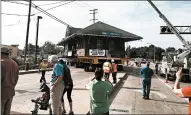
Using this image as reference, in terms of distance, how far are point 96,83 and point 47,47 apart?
119m

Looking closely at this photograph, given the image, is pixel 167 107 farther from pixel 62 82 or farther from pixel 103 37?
pixel 103 37

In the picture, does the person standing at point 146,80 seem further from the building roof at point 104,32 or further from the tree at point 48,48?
the tree at point 48,48

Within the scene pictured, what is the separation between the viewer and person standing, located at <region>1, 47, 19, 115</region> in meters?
5.75

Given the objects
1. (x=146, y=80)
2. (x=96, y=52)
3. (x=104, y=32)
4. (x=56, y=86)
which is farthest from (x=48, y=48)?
(x=56, y=86)

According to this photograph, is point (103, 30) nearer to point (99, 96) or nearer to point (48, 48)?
point (99, 96)

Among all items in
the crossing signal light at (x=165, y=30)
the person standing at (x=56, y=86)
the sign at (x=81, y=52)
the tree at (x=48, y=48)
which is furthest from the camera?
the tree at (x=48, y=48)

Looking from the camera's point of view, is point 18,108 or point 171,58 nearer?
point 18,108

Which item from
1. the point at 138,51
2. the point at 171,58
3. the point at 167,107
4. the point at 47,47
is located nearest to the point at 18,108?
the point at 167,107

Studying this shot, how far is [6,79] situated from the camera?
5773 mm

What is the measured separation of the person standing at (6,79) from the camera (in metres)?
5.75

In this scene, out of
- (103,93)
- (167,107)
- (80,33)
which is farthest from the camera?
(80,33)

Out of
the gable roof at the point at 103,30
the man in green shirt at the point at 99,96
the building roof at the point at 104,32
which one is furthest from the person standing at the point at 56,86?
the gable roof at the point at 103,30

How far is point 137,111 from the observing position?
409 inches

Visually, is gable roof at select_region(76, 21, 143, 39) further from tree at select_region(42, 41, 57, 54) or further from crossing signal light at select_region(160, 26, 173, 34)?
tree at select_region(42, 41, 57, 54)
